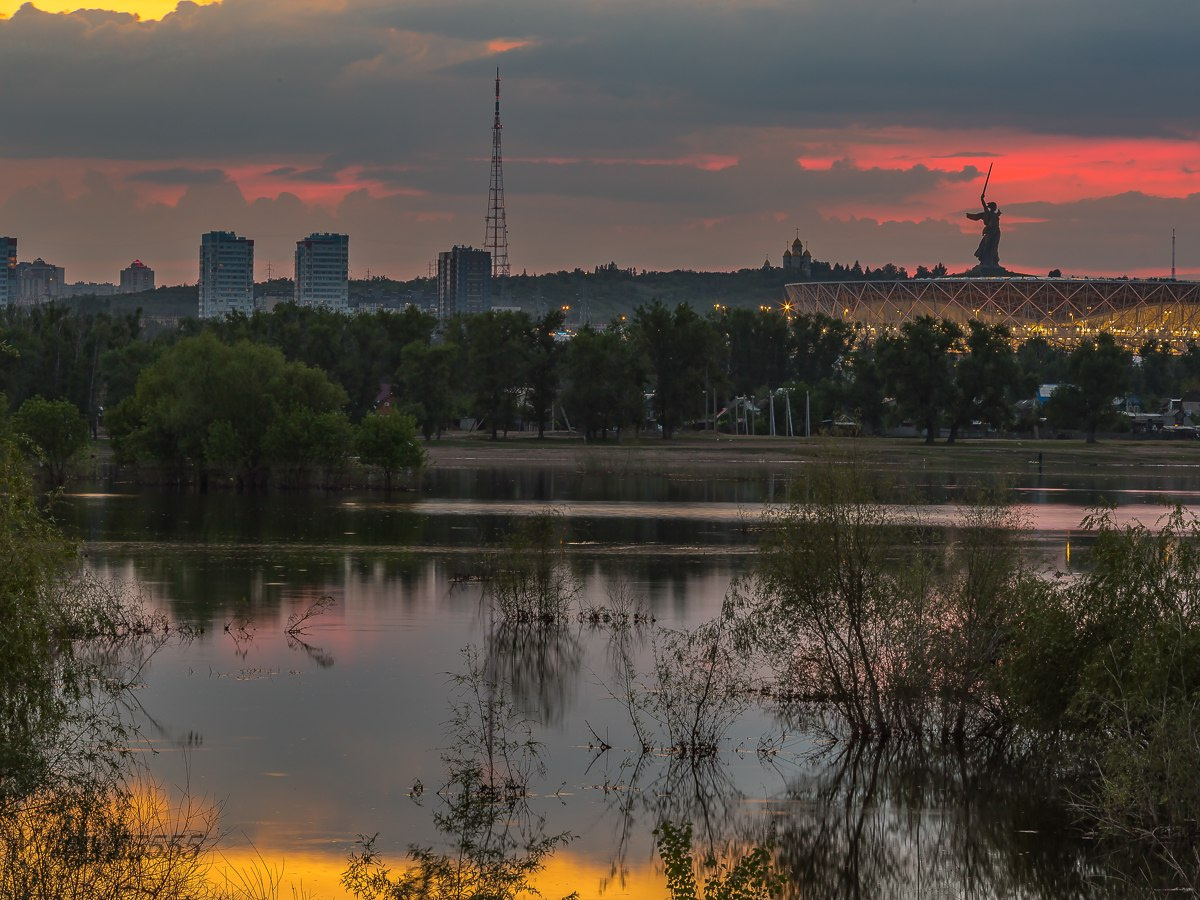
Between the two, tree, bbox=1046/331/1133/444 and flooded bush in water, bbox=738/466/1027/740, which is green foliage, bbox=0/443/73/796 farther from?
tree, bbox=1046/331/1133/444

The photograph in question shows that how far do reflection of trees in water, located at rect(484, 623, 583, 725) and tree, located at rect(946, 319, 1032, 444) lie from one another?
80.3 meters

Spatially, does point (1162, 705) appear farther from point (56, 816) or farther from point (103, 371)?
point (103, 371)

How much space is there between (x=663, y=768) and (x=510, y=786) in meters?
2.41

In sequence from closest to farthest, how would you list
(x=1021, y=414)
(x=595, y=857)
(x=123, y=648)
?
(x=595, y=857), (x=123, y=648), (x=1021, y=414)

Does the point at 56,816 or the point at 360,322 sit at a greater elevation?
the point at 360,322

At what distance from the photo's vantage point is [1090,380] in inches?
4434

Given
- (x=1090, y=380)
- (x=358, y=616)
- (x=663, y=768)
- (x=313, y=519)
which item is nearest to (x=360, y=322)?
(x=1090, y=380)

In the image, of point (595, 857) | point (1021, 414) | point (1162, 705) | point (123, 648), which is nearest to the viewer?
point (1162, 705)

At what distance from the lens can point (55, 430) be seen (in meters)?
69.7

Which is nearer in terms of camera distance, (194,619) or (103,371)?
(194,619)

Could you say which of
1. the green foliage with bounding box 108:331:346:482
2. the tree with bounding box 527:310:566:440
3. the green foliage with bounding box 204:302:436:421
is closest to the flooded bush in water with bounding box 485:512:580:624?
the green foliage with bounding box 108:331:346:482

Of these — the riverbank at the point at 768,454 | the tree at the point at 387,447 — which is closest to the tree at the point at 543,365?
the riverbank at the point at 768,454

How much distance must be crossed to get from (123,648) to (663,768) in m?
11.9

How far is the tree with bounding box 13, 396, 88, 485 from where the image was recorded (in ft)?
227
